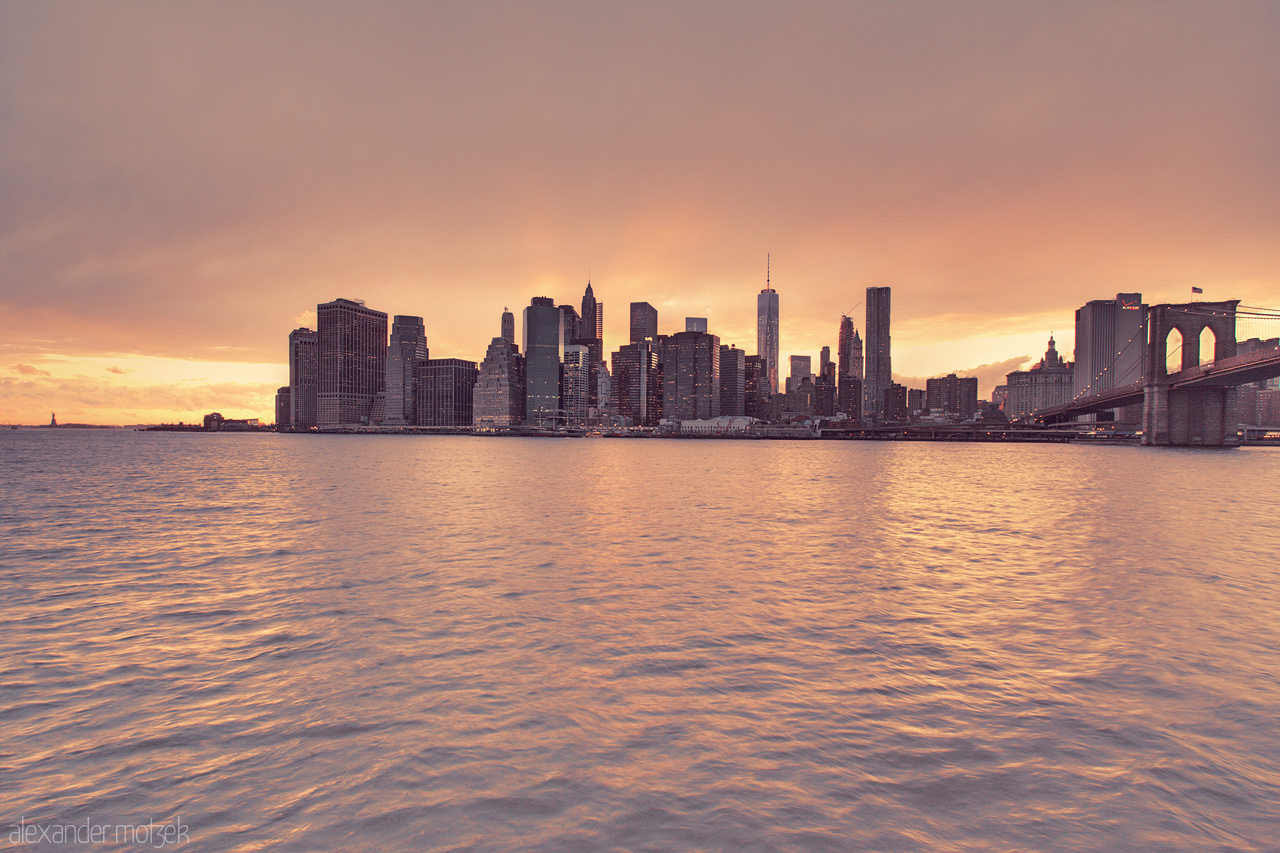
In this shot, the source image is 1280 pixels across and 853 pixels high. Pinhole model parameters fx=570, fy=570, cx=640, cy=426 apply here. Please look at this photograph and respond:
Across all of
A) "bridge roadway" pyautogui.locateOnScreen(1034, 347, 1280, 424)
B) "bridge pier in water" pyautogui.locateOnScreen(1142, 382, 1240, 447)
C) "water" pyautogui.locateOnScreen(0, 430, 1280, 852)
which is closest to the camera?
"water" pyautogui.locateOnScreen(0, 430, 1280, 852)

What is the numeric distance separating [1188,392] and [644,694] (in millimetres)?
156302

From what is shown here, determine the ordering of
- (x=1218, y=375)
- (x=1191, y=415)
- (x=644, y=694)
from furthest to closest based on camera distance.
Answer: (x=1191, y=415) < (x=1218, y=375) < (x=644, y=694)

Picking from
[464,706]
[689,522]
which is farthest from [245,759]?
[689,522]

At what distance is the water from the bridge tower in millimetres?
128836

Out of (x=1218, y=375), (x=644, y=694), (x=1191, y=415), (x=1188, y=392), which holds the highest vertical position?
(x=1218, y=375)

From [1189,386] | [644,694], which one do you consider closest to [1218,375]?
[1189,386]

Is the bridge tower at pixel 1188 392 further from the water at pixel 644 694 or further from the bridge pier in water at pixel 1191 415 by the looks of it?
the water at pixel 644 694

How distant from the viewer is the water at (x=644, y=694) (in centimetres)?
633

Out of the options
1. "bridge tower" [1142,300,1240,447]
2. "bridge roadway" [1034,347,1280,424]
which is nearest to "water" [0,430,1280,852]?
"bridge roadway" [1034,347,1280,424]

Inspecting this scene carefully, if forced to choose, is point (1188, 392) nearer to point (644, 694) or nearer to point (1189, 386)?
point (1189, 386)

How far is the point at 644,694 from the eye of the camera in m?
9.52

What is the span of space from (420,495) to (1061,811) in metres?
43.8

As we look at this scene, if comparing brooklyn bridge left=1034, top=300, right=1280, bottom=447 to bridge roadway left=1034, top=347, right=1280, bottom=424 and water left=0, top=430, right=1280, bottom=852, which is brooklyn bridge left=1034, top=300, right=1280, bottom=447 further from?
water left=0, top=430, right=1280, bottom=852

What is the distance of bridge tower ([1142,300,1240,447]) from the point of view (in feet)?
383
